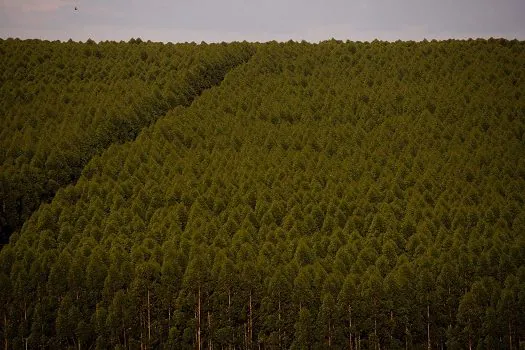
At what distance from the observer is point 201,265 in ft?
68.6

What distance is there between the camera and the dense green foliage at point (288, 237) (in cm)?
1989

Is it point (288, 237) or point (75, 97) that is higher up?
point (75, 97)

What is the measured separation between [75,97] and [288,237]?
795 inches

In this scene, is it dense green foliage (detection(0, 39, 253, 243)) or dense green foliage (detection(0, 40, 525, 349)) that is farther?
dense green foliage (detection(0, 39, 253, 243))

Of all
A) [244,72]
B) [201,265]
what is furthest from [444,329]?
[244,72]

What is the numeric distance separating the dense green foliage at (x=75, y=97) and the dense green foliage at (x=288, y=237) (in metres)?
2.02

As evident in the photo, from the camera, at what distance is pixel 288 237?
2278 centimetres

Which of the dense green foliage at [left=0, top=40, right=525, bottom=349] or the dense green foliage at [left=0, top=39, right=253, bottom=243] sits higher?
the dense green foliage at [left=0, top=39, right=253, bottom=243]

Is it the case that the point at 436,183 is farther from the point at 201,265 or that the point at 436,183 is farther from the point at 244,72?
the point at 244,72

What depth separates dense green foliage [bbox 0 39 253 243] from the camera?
28.9 meters

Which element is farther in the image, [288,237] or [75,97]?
[75,97]

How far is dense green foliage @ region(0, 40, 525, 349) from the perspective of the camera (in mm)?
19891

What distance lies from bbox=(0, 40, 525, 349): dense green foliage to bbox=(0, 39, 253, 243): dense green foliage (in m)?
2.02

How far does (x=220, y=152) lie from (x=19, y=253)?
11.3 metres
